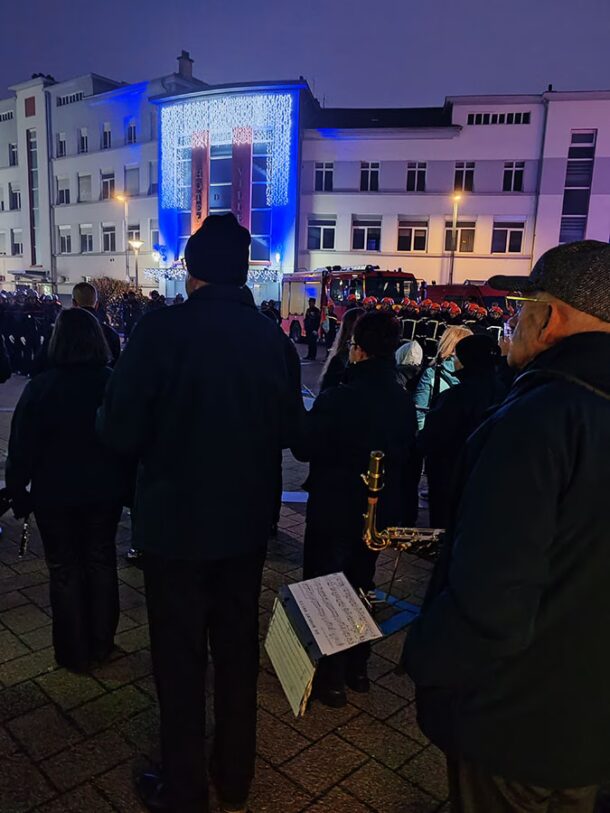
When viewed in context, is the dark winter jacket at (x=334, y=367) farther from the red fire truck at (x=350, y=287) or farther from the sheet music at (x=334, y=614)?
the red fire truck at (x=350, y=287)

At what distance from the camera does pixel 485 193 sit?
3159 centimetres

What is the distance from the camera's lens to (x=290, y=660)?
88.0 inches

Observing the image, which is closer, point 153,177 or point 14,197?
point 153,177

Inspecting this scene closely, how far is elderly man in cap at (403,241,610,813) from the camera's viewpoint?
1328 millimetres

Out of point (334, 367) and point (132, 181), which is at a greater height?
point (132, 181)

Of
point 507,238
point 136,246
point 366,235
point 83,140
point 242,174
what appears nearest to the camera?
point 507,238

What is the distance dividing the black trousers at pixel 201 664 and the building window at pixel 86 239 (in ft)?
142

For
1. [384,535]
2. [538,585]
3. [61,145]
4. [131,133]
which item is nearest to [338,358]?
[384,535]

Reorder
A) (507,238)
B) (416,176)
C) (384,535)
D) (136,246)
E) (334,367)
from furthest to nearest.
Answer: (136,246)
(416,176)
(507,238)
(334,367)
(384,535)

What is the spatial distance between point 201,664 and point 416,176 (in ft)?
111

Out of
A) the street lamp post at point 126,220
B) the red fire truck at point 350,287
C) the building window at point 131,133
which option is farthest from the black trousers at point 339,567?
the building window at point 131,133

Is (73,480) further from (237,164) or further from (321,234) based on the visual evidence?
(237,164)

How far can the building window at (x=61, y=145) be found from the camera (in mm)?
42406

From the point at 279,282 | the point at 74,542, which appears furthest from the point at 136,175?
the point at 74,542
